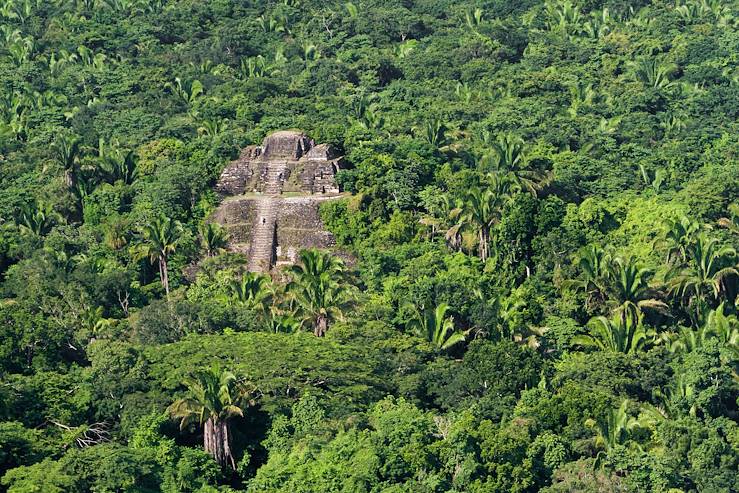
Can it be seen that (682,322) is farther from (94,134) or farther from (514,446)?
(94,134)

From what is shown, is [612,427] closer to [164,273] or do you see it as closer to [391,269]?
[391,269]

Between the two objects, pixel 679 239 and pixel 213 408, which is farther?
pixel 679 239

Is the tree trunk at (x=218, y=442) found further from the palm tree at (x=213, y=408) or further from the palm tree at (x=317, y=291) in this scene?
the palm tree at (x=317, y=291)

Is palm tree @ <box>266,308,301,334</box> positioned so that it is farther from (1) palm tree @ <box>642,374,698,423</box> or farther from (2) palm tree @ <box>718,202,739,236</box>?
(2) palm tree @ <box>718,202,739,236</box>

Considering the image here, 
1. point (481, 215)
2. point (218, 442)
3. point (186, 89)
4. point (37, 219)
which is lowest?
point (186, 89)

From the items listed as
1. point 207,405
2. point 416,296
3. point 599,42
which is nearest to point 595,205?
point 416,296

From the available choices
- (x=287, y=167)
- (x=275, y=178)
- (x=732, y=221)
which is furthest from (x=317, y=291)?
(x=732, y=221)
